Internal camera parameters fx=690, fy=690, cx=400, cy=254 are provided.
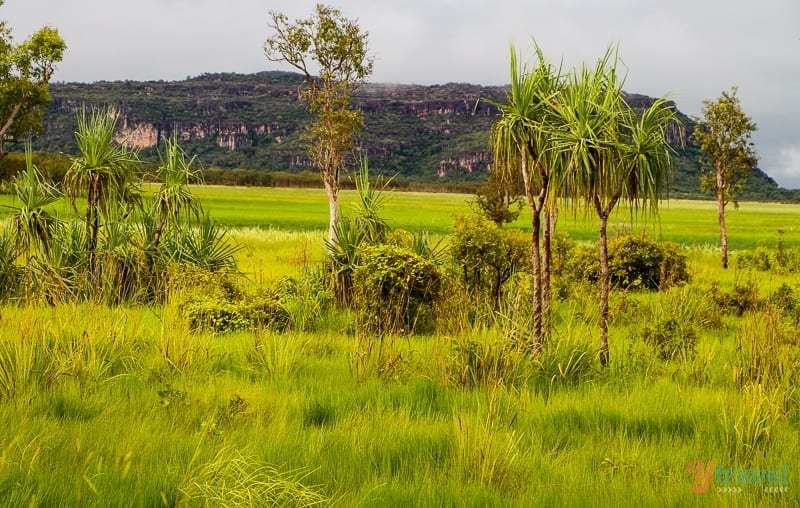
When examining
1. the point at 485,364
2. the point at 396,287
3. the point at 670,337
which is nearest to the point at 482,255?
the point at 396,287

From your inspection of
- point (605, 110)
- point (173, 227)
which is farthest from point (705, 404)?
point (173, 227)

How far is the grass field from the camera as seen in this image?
4.34 m

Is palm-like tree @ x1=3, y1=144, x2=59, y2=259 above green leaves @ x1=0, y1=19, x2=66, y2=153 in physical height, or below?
below

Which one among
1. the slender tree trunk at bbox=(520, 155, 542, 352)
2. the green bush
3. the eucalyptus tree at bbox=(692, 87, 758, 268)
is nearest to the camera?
the slender tree trunk at bbox=(520, 155, 542, 352)

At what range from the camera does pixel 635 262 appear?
60.6 feet

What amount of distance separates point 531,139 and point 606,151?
92cm

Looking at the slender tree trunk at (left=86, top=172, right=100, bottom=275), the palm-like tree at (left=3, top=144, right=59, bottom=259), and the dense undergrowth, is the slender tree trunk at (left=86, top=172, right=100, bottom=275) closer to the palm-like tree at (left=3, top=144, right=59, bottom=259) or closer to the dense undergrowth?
the dense undergrowth

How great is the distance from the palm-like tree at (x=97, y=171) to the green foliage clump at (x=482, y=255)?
258 inches

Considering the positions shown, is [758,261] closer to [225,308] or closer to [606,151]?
[606,151]

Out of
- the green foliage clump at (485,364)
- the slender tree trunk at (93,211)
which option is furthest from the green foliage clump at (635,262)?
the slender tree trunk at (93,211)

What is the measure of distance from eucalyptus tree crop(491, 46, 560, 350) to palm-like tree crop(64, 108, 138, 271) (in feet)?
26.5

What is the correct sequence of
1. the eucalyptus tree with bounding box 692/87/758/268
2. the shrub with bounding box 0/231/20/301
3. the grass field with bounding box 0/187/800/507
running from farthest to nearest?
the eucalyptus tree with bounding box 692/87/758/268
the shrub with bounding box 0/231/20/301
the grass field with bounding box 0/187/800/507

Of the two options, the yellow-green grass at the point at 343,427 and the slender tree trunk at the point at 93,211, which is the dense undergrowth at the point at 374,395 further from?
the slender tree trunk at the point at 93,211

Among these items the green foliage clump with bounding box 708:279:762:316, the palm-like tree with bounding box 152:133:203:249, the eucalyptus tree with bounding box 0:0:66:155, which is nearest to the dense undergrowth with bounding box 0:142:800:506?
the green foliage clump with bounding box 708:279:762:316
